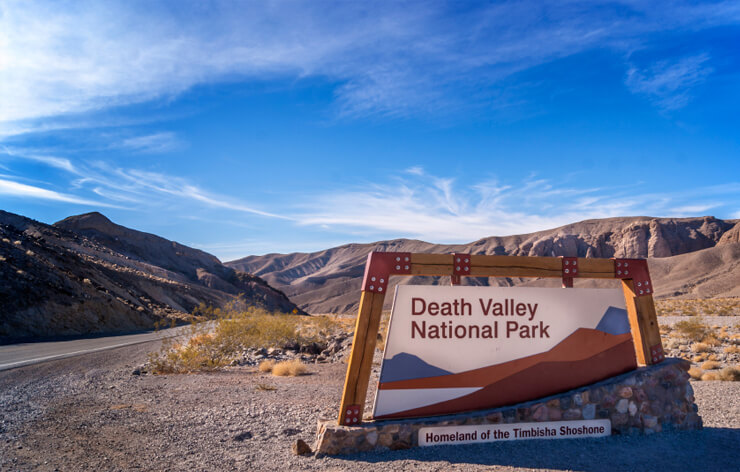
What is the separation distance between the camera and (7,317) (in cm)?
2373

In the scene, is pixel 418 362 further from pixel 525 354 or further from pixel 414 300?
pixel 525 354

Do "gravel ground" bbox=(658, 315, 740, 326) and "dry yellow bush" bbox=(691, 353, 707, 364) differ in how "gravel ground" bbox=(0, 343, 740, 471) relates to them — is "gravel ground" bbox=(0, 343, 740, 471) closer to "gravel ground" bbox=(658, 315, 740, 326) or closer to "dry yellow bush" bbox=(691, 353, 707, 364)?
"dry yellow bush" bbox=(691, 353, 707, 364)

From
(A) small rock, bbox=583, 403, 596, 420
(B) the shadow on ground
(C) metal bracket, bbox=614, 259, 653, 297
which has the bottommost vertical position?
(B) the shadow on ground

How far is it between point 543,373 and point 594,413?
0.69 metres

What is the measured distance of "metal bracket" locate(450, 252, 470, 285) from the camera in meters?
5.55

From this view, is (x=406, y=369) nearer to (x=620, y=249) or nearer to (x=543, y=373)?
(x=543, y=373)

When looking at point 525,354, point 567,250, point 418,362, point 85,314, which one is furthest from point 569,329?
point 567,250

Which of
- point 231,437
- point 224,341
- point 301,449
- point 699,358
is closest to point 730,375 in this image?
point 699,358

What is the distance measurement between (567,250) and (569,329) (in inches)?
5239

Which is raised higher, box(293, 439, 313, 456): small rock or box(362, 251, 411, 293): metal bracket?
box(362, 251, 411, 293): metal bracket

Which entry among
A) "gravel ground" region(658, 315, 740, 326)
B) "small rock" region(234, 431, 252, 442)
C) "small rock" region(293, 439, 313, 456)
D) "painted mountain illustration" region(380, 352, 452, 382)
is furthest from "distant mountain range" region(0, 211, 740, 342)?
"gravel ground" region(658, 315, 740, 326)

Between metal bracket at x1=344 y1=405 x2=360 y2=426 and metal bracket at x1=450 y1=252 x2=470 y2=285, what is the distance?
66.7 inches

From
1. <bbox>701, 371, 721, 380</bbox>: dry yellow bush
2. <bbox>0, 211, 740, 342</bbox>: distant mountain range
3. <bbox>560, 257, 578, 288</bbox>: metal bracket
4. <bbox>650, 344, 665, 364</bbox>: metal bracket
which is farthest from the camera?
<bbox>0, 211, 740, 342</bbox>: distant mountain range

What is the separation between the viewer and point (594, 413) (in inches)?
221
